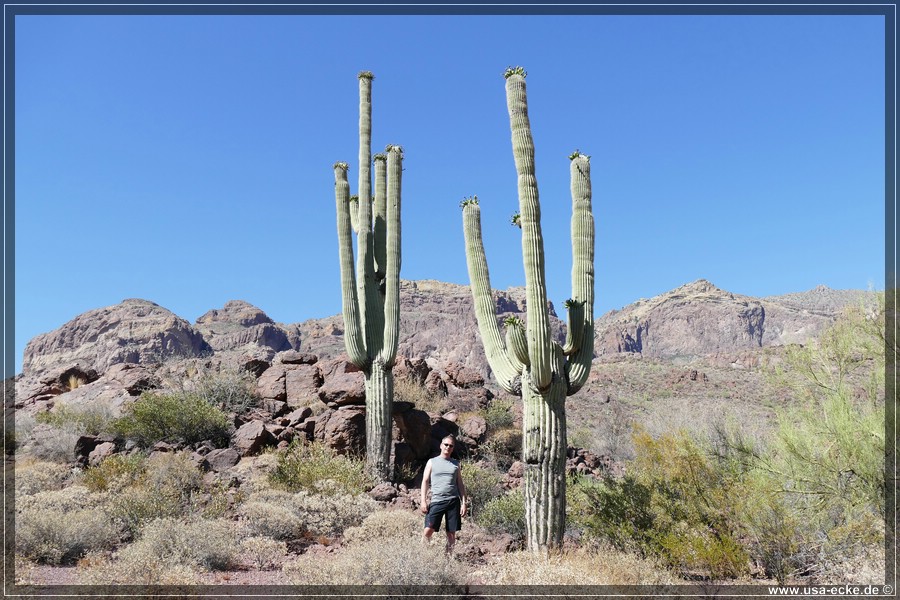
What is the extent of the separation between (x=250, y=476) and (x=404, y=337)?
7593 centimetres

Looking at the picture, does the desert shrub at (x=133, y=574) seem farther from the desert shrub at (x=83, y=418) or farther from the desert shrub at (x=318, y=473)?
the desert shrub at (x=83, y=418)

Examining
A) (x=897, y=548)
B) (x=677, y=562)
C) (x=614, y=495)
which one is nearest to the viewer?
(x=897, y=548)

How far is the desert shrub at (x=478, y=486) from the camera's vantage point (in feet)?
35.7

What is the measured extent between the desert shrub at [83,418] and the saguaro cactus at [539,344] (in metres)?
10.2

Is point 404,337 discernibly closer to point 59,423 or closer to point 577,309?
point 59,423

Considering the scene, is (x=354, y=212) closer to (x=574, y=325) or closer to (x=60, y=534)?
(x=574, y=325)

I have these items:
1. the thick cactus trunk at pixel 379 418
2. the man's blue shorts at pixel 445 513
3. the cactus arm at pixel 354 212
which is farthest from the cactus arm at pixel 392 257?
the man's blue shorts at pixel 445 513

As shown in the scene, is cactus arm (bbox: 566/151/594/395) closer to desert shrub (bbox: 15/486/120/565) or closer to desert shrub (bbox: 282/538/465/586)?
desert shrub (bbox: 282/538/465/586)

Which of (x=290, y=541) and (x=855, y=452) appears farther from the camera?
(x=290, y=541)

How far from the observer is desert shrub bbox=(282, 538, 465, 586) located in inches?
226

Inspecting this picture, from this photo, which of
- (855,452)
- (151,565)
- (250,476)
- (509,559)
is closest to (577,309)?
(509,559)

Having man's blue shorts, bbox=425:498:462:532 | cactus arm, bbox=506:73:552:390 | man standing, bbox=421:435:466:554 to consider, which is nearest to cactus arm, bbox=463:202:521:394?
cactus arm, bbox=506:73:552:390

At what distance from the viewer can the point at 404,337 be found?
86.8 meters

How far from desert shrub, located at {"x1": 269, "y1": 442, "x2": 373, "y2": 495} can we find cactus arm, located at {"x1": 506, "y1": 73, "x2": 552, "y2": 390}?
4.45 meters
